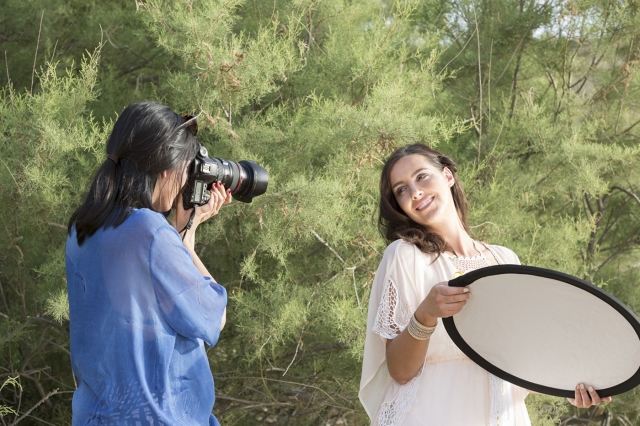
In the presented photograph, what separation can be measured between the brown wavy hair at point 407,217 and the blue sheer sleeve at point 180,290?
0.56 meters

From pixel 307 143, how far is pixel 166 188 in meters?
1.69

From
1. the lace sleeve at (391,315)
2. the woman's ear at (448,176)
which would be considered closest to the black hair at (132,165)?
the lace sleeve at (391,315)

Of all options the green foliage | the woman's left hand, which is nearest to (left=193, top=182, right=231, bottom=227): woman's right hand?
the woman's left hand

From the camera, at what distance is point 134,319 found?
1371 millimetres

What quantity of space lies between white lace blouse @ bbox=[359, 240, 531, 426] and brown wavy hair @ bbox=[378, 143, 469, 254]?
1.3 inches

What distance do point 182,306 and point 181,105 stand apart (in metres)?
1.84

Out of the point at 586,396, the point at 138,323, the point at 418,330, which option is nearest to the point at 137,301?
the point at 138,323

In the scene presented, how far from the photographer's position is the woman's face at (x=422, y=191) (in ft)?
6.05

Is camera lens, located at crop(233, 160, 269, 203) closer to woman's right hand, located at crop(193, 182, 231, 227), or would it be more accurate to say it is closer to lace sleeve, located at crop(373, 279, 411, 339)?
woman's right hand, located at crop(193, 182, 231, 227)

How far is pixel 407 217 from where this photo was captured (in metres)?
1.88

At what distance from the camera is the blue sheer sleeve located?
1379 mm

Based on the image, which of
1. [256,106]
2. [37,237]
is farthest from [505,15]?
[37,237]

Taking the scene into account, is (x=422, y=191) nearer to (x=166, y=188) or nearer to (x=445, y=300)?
(x=445, y=300)

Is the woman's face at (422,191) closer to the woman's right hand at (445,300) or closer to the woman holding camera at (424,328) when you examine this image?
the woman holding camera at (424,328)
